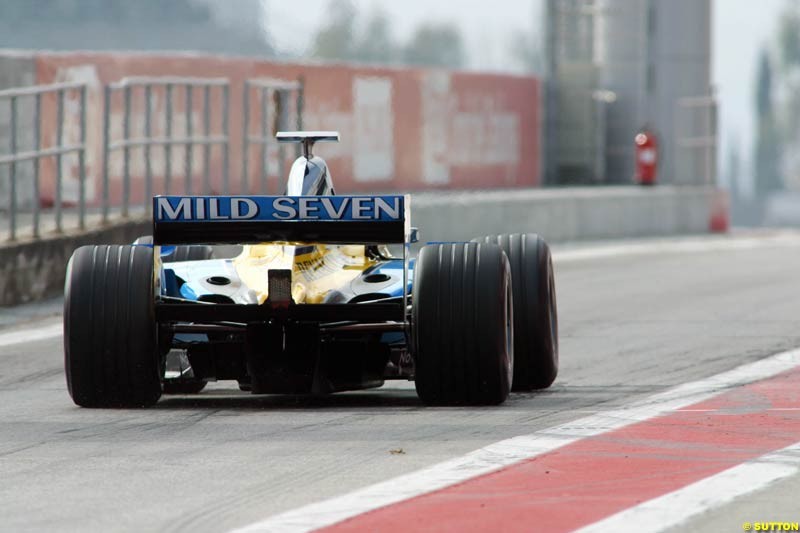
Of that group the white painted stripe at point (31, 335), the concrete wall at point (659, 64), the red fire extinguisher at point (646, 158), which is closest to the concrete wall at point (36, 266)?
the white painted stripe at point (31, 335)

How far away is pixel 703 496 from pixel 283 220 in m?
3.34

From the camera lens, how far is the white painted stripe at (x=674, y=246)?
25.4 meters

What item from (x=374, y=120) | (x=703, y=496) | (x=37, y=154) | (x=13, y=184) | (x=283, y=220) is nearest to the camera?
(x=703, y=496)

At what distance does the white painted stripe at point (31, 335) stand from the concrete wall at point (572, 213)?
3901 mm

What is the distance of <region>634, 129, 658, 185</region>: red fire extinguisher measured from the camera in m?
32.8

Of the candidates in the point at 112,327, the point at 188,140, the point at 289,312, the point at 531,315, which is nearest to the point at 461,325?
the point at 289,312

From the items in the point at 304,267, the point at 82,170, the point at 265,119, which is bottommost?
the point at 304,267

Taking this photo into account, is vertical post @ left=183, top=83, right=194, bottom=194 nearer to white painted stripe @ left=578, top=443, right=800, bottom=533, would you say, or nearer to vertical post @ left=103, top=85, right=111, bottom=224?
vertical post @ left=103, top=85, right=111, bottom=224

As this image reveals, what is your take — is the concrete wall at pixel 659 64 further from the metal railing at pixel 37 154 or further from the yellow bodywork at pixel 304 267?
the yellow bodywork at pixel 304 267

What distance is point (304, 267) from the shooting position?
10.0 meters

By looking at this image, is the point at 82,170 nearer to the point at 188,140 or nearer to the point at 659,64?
the point at 188,140

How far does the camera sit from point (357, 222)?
985 cm

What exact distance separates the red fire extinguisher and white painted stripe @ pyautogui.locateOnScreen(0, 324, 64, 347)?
18879 millimetres

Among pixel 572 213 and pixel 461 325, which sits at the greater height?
pixel 572 213
